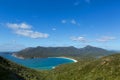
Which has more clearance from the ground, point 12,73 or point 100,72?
point 12,73

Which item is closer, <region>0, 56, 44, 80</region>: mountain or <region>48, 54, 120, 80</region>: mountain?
<region>0, 56, 44, 80</region>: mountain

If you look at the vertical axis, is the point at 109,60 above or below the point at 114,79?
above

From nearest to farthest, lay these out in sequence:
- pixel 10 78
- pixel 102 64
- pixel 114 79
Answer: pixel 10 78 < pixel 114 79 < pixel 102 64

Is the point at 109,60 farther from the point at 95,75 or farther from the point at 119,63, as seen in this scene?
the point at 95,75

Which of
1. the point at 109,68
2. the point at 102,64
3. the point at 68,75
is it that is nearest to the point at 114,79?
the point at 109,68

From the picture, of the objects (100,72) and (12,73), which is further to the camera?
(100,72)

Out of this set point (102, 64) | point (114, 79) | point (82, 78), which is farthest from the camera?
point (102, 64)

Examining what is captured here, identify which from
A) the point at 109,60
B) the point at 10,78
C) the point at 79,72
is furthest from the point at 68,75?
the point at 10,78

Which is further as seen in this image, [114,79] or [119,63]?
[119,63]

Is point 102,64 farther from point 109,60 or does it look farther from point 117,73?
point 117,73

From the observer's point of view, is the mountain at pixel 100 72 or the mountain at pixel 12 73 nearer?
the mountain at pixel 12 73
